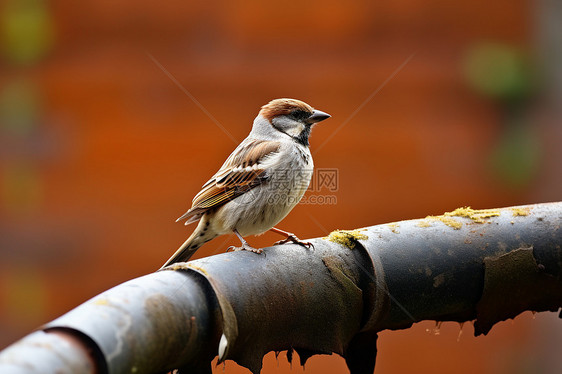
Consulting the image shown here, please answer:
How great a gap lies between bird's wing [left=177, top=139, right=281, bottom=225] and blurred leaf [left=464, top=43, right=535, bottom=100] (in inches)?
105

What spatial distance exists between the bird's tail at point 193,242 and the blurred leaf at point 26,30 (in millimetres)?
2893

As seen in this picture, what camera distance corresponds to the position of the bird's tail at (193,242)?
2879 mm

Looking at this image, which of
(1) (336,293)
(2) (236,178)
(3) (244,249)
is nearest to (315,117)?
(2) (236,178)

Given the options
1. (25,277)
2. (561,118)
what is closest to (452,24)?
(561,118)

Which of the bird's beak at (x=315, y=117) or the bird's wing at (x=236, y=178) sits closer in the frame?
the bird's wing at (x=236, y=178)

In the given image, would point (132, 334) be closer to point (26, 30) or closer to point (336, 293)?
point (336, 293)

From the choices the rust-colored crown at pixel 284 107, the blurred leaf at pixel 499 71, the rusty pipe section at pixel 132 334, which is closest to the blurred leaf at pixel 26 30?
the rust-colored crown at pixel 284 107

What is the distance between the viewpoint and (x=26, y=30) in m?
4.95

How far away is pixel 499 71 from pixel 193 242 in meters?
3.42

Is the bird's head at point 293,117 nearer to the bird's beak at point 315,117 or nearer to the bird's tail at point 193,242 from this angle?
the bird's beak at point 315,117

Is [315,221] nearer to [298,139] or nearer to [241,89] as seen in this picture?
[241,89]

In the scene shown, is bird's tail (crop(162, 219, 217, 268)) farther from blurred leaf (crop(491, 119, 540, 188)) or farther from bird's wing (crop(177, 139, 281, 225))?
blurred leaf (crop(491, 119, 540, 188))

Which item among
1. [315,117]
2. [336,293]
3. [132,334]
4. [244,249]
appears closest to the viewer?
[132,334]

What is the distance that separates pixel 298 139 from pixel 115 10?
2.59 meters
